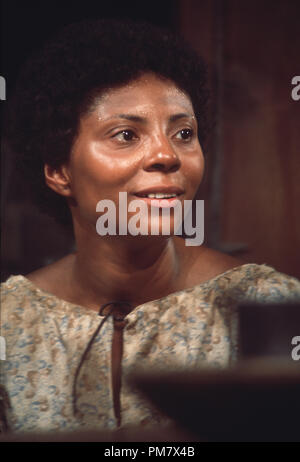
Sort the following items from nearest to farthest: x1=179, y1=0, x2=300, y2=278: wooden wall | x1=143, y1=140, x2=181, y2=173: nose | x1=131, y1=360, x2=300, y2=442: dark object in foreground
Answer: x1=131, y1=360, x2=300, y2=442: dark object in foreground, x1=143, y1=140, x2=181, y2=173: nose, x1=179, y1=0, x2=300, y2=278: wooden wall

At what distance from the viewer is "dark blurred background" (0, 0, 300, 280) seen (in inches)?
54.7

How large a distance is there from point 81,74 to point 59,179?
0.22 m

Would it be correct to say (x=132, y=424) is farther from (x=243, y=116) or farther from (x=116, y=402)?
(x=243, y=116)

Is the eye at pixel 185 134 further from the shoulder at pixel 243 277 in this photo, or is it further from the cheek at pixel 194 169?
the shoulder at pixel 243 277

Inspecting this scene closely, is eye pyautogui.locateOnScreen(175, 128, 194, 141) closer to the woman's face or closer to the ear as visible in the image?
the woman's face

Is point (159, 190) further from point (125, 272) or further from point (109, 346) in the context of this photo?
point (109, 346)

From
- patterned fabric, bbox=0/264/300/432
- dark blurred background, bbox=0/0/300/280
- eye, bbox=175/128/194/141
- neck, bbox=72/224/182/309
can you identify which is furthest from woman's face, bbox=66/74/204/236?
dark blurred background, bbox=0/0/300/280

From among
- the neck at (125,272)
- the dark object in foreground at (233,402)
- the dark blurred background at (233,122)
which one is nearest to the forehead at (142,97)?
the neck at (125,272)

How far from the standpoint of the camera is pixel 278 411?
0.73 meters

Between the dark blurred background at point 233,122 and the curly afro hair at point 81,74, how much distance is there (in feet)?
0.65

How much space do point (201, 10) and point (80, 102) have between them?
1.95 feet

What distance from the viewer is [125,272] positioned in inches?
46.0

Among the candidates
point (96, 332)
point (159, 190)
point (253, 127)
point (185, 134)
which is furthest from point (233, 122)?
point (96, 332)
